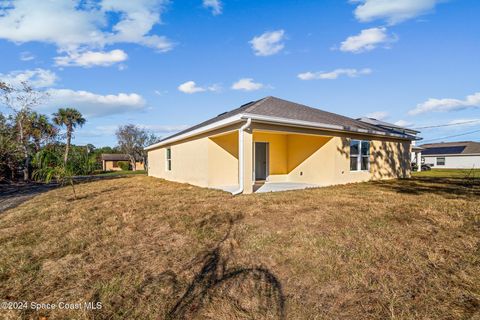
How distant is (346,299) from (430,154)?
150ft

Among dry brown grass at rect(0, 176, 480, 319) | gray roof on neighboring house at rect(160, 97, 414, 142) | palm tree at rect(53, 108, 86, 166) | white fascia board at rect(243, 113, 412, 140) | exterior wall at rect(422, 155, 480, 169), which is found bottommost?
dry brown grass at rect(0, 176, 480, 319)

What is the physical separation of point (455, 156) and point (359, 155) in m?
35.0

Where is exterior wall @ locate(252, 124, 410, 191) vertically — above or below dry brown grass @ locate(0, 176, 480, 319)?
above

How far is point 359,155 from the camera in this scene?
11578 millimetres

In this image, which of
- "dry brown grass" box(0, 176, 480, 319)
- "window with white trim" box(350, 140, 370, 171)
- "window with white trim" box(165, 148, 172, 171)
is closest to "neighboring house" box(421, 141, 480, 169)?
"window with white trim" box(350, 140, 370, 171)

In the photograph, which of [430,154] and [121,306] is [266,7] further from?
[430,154]

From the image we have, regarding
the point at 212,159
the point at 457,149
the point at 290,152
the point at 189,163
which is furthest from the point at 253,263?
the point at 457,149

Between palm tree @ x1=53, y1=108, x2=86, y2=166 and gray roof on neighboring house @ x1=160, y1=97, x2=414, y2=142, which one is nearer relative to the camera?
gray roof on neighboring house @ x1=160, y1=97, x2=414, y2=142

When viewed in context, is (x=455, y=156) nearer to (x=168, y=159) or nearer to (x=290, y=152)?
(x=290, y=152)

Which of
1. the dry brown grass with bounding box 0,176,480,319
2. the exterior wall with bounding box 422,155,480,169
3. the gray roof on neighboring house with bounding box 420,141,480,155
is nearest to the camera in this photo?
the dry brown grass with bounding box 0,176,480,319

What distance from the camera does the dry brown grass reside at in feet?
7.50

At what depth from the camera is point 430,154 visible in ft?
123

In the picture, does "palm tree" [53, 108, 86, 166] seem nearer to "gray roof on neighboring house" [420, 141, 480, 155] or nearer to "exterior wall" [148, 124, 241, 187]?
"exterior wall" [148, 124, 241, 187]

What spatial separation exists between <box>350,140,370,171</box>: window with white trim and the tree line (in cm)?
1178
